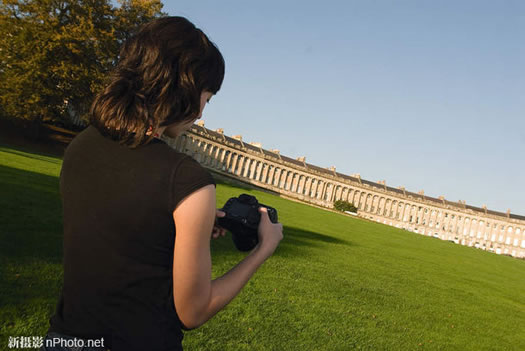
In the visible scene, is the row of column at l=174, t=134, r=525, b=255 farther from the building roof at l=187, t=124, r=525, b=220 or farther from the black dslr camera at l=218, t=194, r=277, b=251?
the black dslr camera at l=218, t=194, r=277, b=251

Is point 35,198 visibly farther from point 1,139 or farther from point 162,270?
point 1,139

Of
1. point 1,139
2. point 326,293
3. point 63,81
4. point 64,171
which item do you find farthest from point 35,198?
point 1,139

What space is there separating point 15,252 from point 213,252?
11.9 feet

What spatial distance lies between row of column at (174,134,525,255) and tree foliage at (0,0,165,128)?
47.0 metres

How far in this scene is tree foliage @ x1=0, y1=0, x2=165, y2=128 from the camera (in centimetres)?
2950

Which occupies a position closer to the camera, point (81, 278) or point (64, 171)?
point (81, 278)

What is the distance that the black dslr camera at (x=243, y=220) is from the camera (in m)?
1.69

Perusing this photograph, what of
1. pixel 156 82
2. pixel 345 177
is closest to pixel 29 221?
pixel 156 82

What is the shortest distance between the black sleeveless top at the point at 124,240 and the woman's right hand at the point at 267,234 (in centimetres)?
40

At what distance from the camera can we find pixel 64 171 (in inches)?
60.9

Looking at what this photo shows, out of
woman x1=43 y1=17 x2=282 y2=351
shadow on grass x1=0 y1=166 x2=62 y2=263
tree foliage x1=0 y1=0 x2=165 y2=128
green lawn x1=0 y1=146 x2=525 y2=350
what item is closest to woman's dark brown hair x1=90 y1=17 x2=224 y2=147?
woman x1=43 y1=17 x2=282 y2=351

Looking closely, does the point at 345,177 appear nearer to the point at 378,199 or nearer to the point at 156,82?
the point at 378,199

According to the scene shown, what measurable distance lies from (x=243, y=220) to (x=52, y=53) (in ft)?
113

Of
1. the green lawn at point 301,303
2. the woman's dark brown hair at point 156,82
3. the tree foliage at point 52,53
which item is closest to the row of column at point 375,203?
the tree foliage at point 52,53
